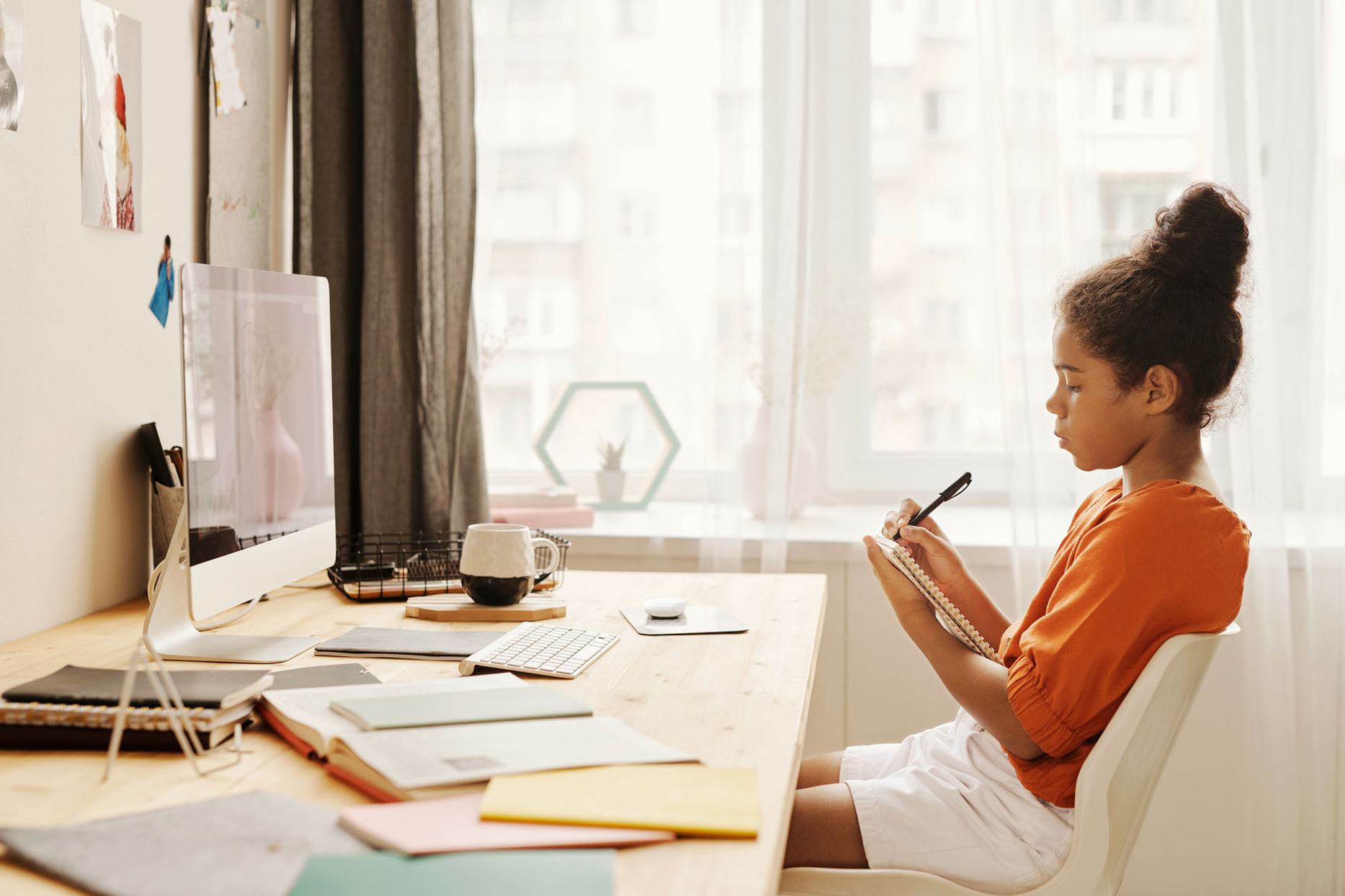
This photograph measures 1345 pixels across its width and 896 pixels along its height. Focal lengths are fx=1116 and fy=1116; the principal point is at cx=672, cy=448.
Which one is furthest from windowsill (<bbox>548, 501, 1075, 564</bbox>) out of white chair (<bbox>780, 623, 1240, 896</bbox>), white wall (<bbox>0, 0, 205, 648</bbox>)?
white chair (<bbox>780, 623, 1240, 896</bbox>)

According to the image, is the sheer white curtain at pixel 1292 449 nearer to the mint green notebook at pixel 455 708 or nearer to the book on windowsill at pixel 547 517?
the book on windowsill at pixel 547 517

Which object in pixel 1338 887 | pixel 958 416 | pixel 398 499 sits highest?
pixel 958 416

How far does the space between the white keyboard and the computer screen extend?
0.95 ft

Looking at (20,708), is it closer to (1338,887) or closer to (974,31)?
(974,31)

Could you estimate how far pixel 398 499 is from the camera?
216 cm

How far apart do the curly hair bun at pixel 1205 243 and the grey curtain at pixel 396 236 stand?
131 cm

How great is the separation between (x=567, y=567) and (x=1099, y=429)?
45.0 inches

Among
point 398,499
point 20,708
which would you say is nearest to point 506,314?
point 398,499

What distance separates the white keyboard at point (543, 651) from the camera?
121cm

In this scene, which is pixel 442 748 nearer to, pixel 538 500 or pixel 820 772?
pixel 820 772

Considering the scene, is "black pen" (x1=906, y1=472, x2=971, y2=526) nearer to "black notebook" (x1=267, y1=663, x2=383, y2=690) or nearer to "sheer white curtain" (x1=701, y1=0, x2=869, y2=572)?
"sheer white curtain" (x1=701, y1=0, x2=869, y2=572)

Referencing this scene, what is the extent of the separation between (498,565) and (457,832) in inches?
30.8

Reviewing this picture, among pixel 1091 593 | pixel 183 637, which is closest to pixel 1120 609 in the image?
pixel 1091 593

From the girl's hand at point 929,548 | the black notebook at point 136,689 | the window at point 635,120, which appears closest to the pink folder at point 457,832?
the black notebook at point 136,689
